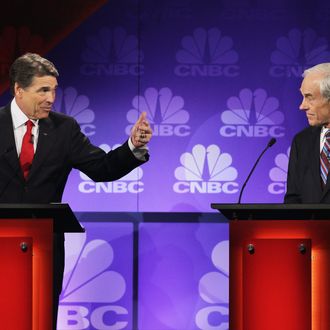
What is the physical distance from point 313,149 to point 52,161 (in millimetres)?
1293

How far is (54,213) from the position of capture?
283 cm

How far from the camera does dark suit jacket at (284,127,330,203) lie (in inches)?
148

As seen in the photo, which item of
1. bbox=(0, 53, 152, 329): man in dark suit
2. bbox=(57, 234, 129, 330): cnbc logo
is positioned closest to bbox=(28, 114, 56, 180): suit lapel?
bbox=(0, 53, 152, 329): man in dark suit

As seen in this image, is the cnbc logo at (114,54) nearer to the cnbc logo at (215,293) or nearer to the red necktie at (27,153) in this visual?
the cnbc logo at (215,293)

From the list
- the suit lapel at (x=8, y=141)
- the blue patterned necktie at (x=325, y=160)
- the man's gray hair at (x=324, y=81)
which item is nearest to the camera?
the suit lapel at (x=8, y=141)

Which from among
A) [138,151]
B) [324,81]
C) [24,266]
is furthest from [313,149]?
[24,266]

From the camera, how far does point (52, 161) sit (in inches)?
141

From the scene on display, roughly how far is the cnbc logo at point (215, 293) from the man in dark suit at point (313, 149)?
4.14 feet

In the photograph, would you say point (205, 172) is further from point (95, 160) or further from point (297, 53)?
point (95, 160)

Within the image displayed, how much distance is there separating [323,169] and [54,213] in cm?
150

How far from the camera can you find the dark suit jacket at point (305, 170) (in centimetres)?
376

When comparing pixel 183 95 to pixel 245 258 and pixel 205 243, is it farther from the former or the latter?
pixel 245 258

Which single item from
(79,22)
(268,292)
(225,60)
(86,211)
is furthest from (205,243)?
(268,292)

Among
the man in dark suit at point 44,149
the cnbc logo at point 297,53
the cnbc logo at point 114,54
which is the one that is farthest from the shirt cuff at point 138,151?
the cnbc logo at point 297,53
